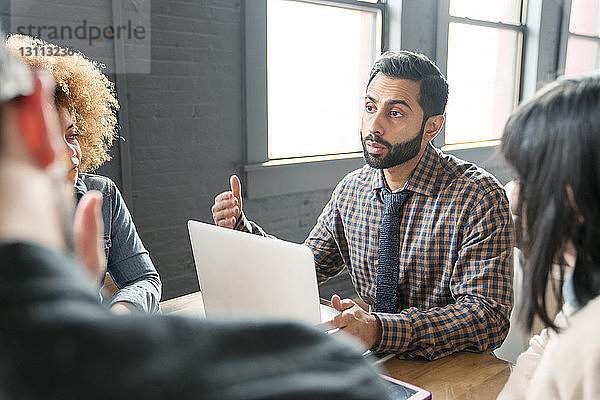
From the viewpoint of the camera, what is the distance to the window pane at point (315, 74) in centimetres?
290

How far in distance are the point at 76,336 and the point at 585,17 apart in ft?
20.7

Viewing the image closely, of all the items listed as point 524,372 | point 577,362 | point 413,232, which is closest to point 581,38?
point 413,232

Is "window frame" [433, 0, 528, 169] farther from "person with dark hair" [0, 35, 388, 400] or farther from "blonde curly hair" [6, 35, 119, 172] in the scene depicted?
"person with dark hair" [0, 35, 388, 400]

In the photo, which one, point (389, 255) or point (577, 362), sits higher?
point (577, 362)

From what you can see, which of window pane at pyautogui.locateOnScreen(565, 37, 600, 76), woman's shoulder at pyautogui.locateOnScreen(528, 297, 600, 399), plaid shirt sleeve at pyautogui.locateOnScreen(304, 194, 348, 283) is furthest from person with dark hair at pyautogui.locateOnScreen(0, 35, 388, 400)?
window pane at pyautogui.locateOnScreen(565, 37, 600, 76)

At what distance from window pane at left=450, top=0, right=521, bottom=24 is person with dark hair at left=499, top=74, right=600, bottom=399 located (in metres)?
3.33

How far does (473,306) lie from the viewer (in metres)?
1.33

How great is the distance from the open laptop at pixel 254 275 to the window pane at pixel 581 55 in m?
4.90

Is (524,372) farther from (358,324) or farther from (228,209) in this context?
(228,209)

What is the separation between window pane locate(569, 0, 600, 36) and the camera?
5.28 metres

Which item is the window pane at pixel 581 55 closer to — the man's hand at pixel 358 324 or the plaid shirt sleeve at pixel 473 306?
the plaid shirt sleeve at pixel 473 306

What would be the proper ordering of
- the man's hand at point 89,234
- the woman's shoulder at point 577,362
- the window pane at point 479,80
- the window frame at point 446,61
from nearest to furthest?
1. the man's hand at point 89,234
2. the woman's shoulder at point 577,362
3. the window frame at point 446,61
4. the window pane at point 479,80

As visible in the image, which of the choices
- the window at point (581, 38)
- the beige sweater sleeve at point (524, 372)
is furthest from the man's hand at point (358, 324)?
the window at point (581, 38)

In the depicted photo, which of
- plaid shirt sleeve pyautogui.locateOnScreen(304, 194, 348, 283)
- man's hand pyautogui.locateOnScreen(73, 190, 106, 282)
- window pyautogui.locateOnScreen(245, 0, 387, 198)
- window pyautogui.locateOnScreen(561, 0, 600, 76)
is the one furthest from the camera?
window pyautogui.locateOnScreen(561, 0, 600, 76)
